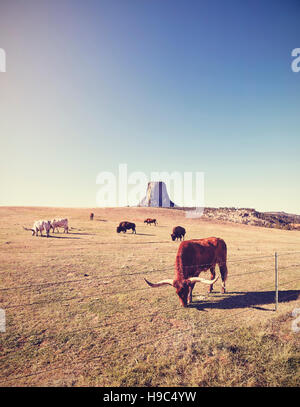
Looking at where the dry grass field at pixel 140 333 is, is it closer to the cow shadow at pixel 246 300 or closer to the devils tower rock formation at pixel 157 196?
the cow shadow at pixel 246 300

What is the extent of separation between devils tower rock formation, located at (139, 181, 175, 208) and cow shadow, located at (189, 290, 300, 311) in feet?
369

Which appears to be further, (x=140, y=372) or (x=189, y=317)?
(x=189, y=317)

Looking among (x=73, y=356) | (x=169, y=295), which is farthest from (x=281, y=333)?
(x=73, y=356)

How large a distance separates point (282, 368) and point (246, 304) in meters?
3.54

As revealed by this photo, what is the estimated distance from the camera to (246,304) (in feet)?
26.2

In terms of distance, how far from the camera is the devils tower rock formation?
405ft

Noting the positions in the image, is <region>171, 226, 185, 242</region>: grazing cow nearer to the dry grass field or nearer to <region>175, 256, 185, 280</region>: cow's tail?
the dry grass field

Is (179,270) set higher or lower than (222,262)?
higher

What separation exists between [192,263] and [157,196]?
118m

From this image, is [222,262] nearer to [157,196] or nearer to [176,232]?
[176,232]

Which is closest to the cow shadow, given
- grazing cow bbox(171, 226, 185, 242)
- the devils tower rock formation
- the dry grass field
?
the dry grass field

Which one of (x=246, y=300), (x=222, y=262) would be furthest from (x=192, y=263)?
(x=246, y=300)

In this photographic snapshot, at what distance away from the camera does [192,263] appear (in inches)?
325
